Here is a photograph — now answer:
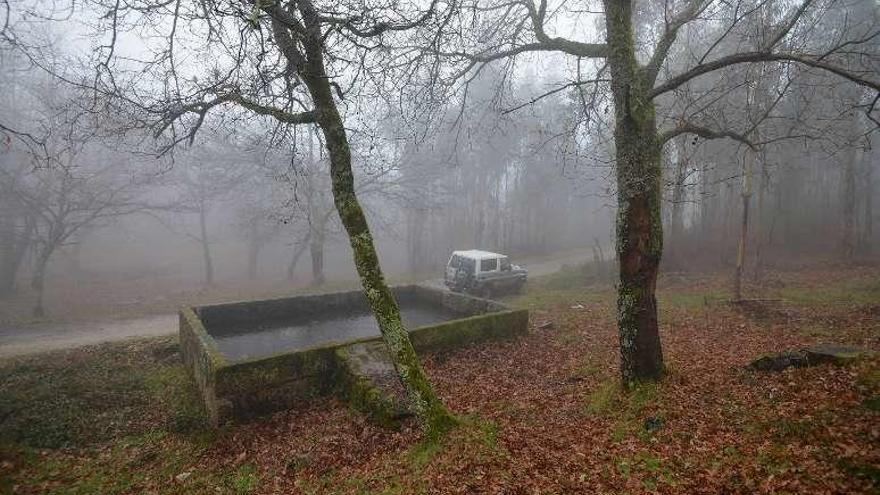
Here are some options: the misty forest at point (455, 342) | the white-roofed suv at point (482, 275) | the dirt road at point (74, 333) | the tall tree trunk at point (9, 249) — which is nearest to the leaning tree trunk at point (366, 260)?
the misty forest at point (455, 342)

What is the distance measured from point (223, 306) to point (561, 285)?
563 inches

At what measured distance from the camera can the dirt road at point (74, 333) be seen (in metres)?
14.2

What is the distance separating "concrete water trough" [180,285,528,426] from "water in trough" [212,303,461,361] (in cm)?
3

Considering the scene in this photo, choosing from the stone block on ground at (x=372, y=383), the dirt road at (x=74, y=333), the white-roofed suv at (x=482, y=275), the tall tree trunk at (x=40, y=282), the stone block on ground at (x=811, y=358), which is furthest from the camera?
the white-roofed suv at (x=482, y=275)

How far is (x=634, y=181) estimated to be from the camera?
682 centimetres

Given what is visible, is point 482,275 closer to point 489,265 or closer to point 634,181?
point 489,265

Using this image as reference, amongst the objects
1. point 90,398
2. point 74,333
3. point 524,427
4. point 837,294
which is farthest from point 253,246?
point 837,294

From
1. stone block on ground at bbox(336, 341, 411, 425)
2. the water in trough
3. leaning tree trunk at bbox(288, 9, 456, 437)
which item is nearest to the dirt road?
the water in trough

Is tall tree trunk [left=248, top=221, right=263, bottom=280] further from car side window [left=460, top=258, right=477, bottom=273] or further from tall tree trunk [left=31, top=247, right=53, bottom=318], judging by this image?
car side window [left=460, top=258, right=477, bottom=273]

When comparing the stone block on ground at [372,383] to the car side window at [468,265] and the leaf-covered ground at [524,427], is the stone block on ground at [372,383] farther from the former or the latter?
the car side window at [468,265]

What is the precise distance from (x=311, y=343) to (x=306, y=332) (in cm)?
112

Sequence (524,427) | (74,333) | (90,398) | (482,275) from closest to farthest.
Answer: (524,427) → (90,398) → (74,333) → (482,275)

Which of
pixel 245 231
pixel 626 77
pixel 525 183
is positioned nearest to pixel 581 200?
pixel 525 183

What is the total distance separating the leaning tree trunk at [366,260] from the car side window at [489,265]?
40.9ft
